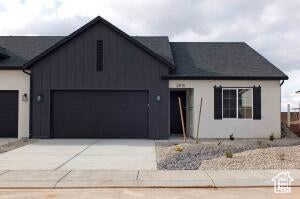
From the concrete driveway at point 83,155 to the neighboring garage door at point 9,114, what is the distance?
2.39 meters

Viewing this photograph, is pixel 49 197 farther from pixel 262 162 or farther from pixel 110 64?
pixel 110 64

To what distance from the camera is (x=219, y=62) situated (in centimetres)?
2064

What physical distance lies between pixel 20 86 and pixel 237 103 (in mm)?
10129

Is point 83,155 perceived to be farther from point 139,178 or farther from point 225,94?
point 225,94

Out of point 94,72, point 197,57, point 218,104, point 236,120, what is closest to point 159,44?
point 197,57

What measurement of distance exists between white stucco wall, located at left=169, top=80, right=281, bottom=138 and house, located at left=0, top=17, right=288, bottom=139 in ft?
0.15

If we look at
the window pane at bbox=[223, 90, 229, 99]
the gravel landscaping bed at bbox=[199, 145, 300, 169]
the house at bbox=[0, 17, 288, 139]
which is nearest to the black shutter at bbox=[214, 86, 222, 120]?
the house at bbox=[0, 17, 288, 139]

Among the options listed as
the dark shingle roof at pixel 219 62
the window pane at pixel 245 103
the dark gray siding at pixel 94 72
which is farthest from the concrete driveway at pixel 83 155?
the window pane at pixel 245 103

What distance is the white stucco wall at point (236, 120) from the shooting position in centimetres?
1923

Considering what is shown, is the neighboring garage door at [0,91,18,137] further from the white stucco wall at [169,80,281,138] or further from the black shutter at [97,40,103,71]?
the white stucco wall at [169,80,281,138]

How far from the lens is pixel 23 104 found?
19.6 meters

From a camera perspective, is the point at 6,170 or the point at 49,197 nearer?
the point at 49,197

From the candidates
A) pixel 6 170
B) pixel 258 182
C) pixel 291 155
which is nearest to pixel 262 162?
pixel 291 155

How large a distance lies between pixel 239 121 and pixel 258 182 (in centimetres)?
1024
